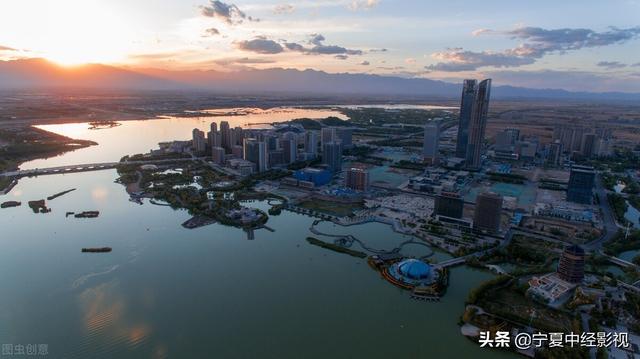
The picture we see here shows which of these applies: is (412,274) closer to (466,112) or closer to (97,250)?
(97,250)

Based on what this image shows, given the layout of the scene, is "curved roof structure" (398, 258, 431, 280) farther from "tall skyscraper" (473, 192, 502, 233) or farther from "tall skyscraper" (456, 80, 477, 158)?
"tall skyscraper" (456, 80, 477, 158)

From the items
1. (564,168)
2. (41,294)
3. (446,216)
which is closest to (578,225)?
(446,216)

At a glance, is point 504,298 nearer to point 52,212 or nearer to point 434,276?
point 434,276

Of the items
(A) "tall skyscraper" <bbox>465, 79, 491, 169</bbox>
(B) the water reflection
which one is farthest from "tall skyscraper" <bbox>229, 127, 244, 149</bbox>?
(A) "tall skyscraper" <bbox>465, 79, 491, 169</bbox>

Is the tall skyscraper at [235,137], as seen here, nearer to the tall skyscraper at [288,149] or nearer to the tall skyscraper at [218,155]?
the tall skyscraper at [218,155]

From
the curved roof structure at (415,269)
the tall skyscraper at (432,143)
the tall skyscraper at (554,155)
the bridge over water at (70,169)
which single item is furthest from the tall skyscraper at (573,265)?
the bridge over water at (70,169)

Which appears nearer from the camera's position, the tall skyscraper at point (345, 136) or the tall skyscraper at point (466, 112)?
the tall skyscraper at point (466, 112)
